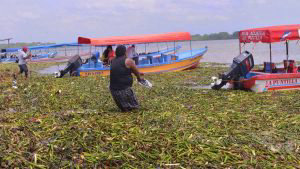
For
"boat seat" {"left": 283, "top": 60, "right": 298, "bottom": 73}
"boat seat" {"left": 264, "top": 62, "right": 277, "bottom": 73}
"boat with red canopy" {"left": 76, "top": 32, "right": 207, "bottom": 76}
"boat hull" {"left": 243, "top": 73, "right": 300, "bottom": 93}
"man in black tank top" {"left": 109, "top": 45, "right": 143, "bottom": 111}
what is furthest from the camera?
"boat with red canopy" {"left": 76, "top": 32, "right": 207, "bottom": 76}

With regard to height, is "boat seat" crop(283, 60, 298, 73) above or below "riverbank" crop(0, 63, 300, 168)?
above

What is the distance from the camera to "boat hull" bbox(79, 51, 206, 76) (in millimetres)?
20591

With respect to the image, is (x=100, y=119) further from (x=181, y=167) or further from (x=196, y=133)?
(x=181, y=167)

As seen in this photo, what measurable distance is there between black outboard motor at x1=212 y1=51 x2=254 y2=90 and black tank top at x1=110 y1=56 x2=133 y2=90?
5897mm

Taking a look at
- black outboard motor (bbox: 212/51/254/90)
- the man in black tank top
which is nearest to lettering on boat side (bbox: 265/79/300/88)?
black outboard motor (bbox: 212/51/254/90)

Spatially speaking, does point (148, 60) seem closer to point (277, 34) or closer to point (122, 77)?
point (277, 34)

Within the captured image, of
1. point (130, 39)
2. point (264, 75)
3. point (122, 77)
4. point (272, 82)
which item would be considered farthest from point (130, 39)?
point (122, 77)

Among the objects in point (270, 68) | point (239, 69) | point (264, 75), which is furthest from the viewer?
point (270, 68)

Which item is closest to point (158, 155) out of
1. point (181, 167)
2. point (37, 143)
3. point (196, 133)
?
point (181, 167)

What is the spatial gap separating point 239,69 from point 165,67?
10174 mm

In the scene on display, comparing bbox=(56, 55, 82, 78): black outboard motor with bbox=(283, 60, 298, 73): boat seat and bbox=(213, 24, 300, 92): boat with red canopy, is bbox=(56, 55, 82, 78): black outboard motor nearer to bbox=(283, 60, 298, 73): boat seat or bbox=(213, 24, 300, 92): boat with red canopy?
bbox=(213, 24, 300, 92): boat with red canopy

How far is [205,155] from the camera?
512 centimetres

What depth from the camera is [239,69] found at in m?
12.6

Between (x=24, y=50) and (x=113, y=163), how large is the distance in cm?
1557
